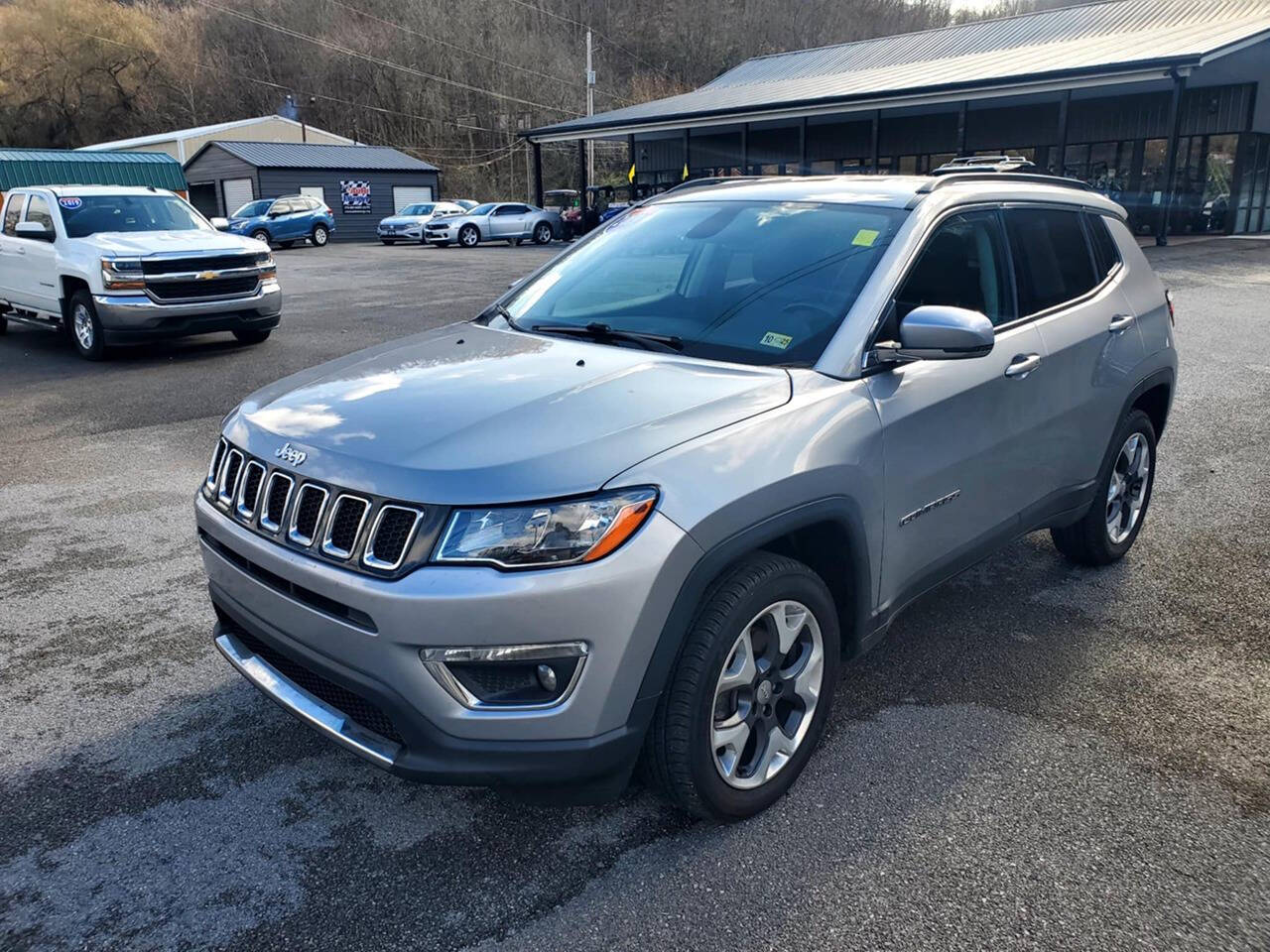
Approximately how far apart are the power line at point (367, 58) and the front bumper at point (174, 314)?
209ft

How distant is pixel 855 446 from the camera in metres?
3.05

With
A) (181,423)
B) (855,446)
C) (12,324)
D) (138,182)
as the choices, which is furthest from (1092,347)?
(138,182)

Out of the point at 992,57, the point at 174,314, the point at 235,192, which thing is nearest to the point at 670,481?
the point at 174,314

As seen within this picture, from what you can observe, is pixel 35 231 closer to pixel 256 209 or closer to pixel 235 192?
pixel 256 209

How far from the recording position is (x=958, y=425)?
3.50 metres

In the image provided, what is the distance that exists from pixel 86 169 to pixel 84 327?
32.6 meters

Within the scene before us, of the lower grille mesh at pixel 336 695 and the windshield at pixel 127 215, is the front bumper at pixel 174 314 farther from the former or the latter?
the lower grille mesh at pixel 336 695

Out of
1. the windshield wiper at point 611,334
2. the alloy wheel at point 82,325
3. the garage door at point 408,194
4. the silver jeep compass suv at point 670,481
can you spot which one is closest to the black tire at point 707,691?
the silver jeep compass suv at point 670,481

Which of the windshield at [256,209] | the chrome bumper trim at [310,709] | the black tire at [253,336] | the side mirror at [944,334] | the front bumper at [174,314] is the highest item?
the side mirror at [944,334]

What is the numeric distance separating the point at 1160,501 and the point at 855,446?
12.3 ft

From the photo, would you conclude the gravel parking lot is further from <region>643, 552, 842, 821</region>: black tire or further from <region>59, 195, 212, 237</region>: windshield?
<region>59, 195, 212, 237</region>: windshield

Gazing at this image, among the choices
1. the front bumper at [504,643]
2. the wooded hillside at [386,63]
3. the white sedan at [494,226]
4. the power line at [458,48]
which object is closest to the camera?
the front bumper at [504,643]

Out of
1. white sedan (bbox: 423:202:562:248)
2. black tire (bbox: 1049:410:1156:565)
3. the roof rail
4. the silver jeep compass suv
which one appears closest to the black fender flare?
the silver jeep compass suv

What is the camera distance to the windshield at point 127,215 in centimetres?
1147
